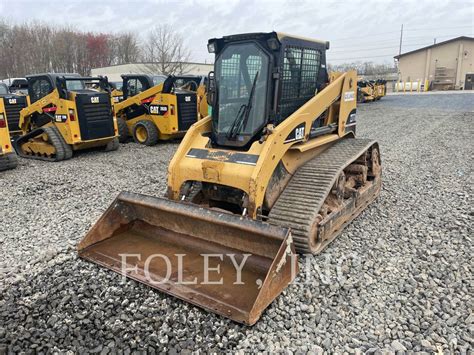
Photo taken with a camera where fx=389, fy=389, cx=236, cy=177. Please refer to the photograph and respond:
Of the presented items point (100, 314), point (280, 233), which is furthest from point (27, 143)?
point (280, 233)

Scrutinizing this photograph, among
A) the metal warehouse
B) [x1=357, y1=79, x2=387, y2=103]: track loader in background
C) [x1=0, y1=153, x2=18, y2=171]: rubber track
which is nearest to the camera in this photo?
[x1=0, y1=153, x2=18, y2=171]: rubber track

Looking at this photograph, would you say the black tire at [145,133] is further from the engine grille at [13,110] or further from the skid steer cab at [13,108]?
the engine grille at [13,110]

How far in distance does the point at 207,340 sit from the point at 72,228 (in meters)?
2.78

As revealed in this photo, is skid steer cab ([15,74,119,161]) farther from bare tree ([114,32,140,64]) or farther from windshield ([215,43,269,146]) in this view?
bare tree ([114,32,140,64])

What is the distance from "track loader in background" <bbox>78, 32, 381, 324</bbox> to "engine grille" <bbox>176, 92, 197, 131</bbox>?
5.78 metres

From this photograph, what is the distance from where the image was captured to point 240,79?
4438mm

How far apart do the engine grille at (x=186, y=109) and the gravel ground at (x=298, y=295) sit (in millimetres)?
5058

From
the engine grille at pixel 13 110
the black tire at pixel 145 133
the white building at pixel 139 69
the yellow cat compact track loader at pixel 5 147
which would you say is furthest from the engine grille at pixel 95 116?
the white building at pixel 139 69

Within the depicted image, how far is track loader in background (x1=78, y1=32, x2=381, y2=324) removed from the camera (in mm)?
3422

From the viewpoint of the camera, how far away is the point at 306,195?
402 cm

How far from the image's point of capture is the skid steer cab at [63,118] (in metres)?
8.59

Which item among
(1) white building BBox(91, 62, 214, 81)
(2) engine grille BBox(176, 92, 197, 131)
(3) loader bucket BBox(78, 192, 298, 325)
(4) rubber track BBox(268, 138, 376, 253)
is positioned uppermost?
(1) white building BBox(91, 62, 214, 81)

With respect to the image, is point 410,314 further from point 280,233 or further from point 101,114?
point 101,114

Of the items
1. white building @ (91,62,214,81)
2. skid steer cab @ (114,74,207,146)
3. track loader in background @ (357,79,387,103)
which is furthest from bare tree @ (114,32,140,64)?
skid steer cab @ (114,74,207,146)
